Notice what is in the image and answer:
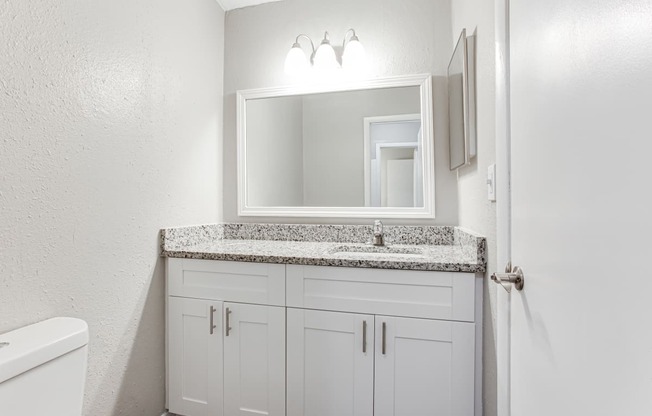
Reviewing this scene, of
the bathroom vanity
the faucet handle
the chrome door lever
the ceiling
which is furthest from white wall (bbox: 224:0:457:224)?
the chrome door lever

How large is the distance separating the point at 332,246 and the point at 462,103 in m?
0.90

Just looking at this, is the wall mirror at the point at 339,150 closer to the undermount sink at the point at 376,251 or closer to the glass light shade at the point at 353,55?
the glass light shade at the point at 353,55

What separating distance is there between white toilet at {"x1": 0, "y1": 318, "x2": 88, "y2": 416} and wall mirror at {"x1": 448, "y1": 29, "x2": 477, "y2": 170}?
146cm

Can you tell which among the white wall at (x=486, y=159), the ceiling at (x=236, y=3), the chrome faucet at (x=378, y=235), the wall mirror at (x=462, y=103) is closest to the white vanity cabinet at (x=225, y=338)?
the chrome faucet at (x=378, y=235)

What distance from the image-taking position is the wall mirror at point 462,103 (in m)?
1.22

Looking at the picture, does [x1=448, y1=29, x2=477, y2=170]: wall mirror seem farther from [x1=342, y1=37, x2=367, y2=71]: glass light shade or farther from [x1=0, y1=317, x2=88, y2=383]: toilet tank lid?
[x1=0, y1=317, x2=88, y2=383]: toilet tank lid

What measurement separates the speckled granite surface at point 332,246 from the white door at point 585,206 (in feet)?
1.73

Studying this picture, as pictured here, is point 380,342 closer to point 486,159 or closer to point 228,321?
point 228,321

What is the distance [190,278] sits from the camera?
144cm

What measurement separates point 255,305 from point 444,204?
108cm

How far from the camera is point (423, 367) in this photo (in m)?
1.17

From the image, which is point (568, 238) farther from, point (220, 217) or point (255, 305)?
point (220, 217)

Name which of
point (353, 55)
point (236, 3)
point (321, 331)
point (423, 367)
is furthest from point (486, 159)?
point (236, 3)

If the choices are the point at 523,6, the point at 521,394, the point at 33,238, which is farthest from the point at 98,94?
the point at 521,394
